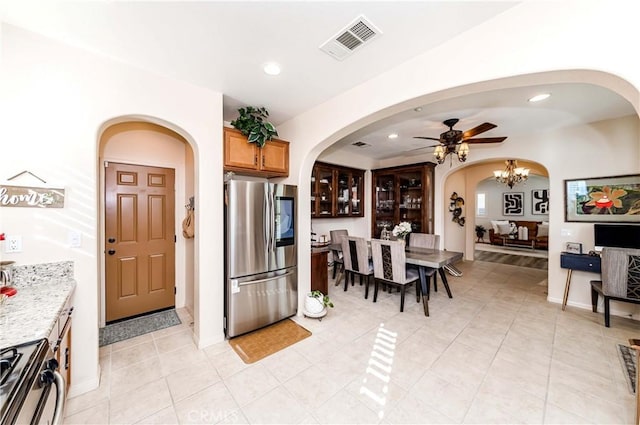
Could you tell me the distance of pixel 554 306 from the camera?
11.3 feet

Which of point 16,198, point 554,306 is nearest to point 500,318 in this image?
point 554,306

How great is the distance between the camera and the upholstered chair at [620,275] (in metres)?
2.62

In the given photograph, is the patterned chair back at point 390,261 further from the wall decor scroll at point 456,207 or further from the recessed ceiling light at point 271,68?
the wall decor scroll at point 456,207

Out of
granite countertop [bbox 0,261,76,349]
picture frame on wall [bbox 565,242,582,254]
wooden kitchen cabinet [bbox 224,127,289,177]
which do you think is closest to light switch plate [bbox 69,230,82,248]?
granite countertop [bbox 0,261,76,349]

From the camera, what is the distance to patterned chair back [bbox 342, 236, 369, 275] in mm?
3637

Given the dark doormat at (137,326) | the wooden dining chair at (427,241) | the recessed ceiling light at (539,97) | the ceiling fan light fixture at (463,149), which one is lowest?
the dark doormat at (137,326)

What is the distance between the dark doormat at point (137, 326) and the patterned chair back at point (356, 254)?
247 centimetres

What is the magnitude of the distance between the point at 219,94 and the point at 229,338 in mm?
2620

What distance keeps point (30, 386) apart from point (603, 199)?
545 centimetres

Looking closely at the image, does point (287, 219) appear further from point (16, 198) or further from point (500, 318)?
point (500, 318)

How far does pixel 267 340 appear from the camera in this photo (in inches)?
102

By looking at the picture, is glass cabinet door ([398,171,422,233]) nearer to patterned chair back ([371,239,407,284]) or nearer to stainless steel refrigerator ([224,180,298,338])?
patterned chair back ([371,239,407,284])

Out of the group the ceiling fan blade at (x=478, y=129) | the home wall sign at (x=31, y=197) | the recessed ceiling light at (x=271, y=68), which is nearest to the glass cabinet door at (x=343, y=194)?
the ceiling fan blade at (x=478, y=129)

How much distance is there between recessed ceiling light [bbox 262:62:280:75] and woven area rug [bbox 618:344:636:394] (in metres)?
3.83
